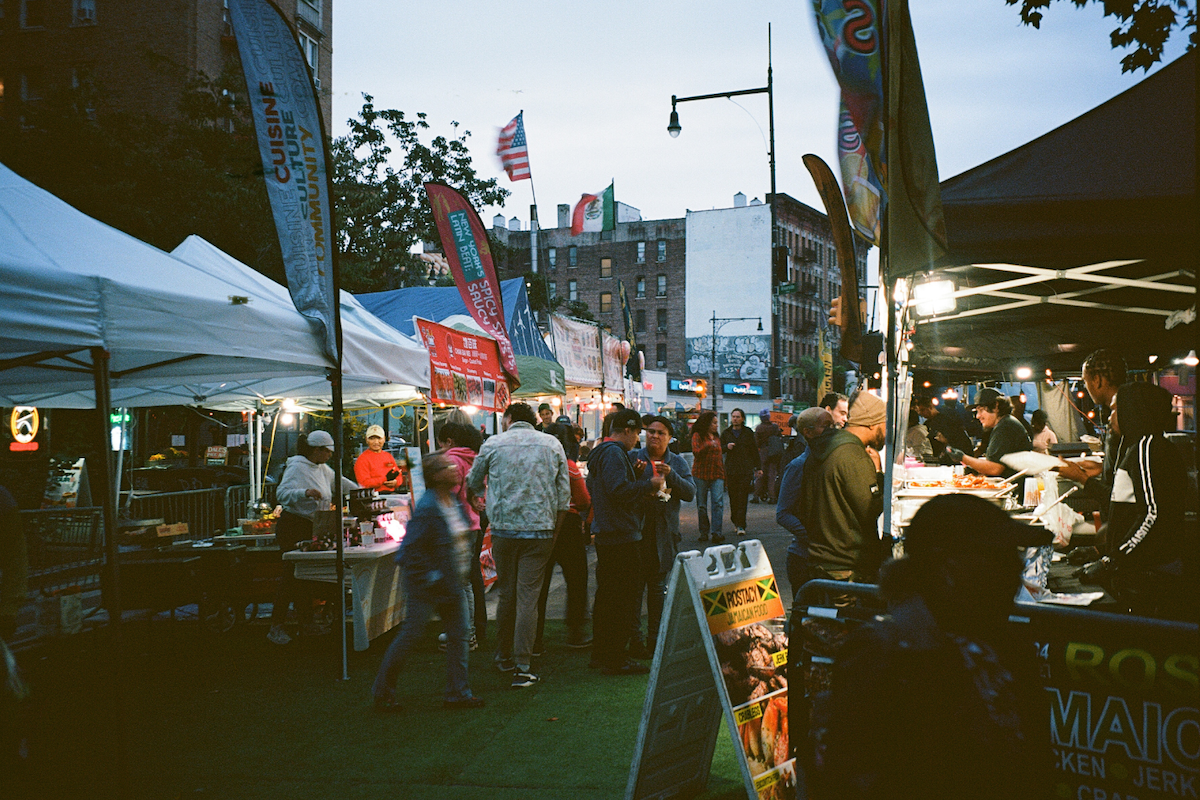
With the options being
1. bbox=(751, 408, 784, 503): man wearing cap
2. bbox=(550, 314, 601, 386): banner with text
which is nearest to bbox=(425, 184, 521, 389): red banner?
bbox=(550, 314, 601, 386): banner with text

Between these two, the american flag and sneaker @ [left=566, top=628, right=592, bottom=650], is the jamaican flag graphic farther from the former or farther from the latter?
the american flag

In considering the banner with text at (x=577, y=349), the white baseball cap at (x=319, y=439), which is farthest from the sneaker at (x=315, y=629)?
the banner with text at (x=577, y=349)

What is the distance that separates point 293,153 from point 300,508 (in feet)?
11.9

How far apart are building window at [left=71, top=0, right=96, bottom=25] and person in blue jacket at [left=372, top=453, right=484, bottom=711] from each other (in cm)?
3473

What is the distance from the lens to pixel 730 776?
4.85m

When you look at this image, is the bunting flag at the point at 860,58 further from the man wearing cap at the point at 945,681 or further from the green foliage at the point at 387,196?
the green foliage at the point at 387,196

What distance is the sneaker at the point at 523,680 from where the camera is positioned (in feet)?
21.7

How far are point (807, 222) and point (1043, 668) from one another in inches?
3267

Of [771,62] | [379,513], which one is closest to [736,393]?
[771,62]

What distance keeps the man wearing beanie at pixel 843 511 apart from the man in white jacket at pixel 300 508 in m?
4.97

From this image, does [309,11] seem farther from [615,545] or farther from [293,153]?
[615,545]

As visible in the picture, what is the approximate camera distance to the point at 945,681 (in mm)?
1710

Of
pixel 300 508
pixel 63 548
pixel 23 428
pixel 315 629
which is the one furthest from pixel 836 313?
pixel 23 428

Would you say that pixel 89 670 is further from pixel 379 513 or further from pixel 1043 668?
pixel 1043 668
